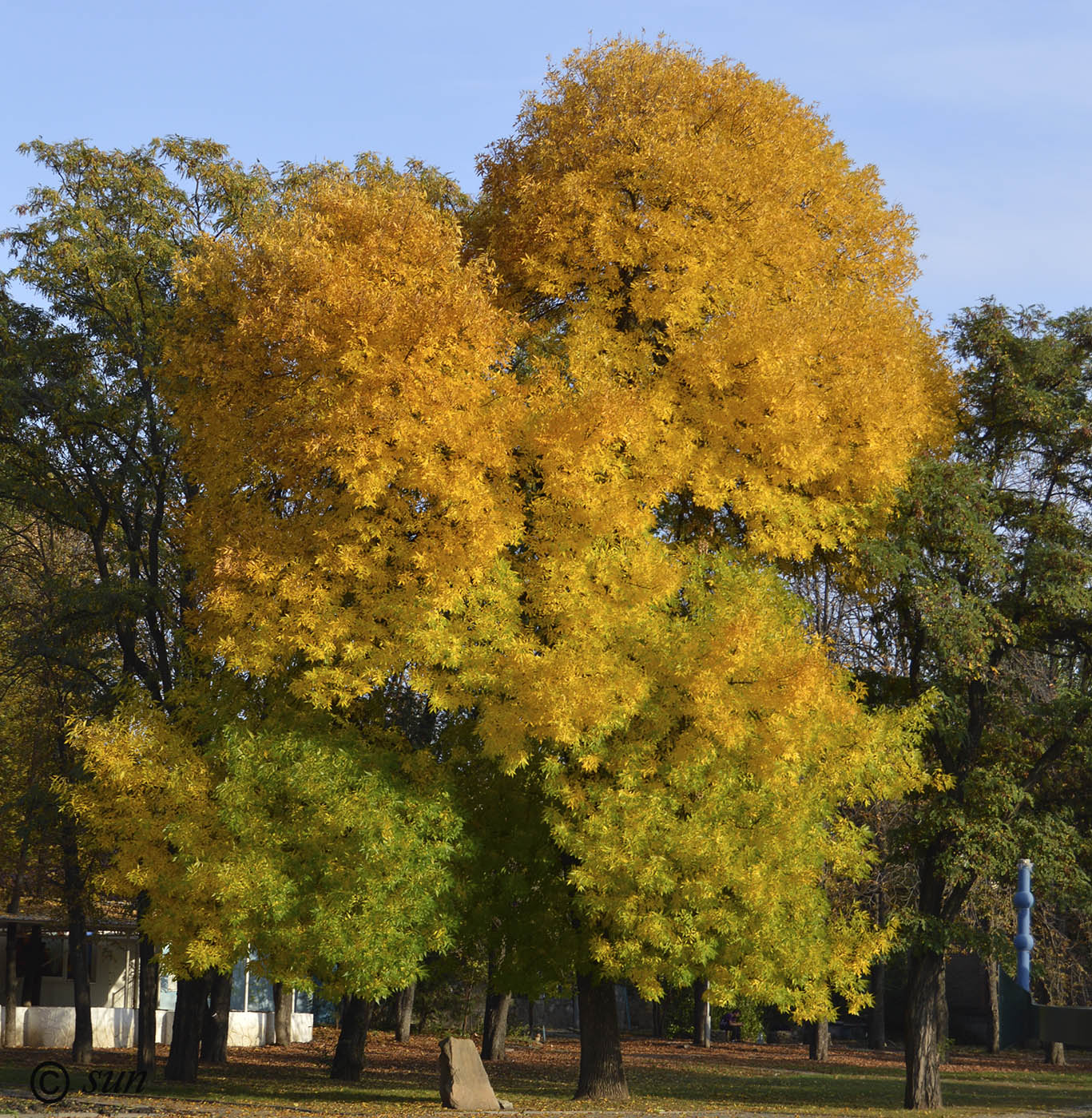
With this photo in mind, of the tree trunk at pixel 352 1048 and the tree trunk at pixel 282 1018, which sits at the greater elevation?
the tree trunk at pixel 352 1048

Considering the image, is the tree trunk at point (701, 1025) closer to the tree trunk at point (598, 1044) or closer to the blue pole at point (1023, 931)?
the tree trunk at point (598, 1044)

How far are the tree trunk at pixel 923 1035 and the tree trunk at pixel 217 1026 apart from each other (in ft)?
43.5

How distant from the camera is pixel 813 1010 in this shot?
720 inches

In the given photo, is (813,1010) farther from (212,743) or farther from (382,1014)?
(382,1014)

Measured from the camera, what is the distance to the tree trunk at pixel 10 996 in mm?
29250

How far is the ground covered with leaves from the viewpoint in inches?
717

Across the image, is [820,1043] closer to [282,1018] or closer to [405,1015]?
[405,1015]

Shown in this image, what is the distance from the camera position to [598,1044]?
19.9 metres

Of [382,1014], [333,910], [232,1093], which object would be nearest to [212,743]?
[333,910]

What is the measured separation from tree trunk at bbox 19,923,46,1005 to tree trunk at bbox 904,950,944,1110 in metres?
21.0

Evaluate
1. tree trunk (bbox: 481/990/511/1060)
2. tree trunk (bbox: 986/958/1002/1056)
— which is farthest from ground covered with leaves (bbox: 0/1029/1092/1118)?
tree trunk (bbox: 986/958/1002/1056)

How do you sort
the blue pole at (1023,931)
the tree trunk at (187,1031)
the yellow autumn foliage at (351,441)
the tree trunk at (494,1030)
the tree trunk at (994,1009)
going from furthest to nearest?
1. the tree trunk at (994,1009)
2. the tree trunk at (494,1030)
3. the tree trunk at (187,1031)
4. the yellow autumn foliage at (351,441)
5. the blue pole at (1023,931)

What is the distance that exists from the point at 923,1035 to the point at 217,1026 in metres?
14.7

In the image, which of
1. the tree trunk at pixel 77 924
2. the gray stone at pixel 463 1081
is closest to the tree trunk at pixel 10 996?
the tree trunk at pixel 77 924
